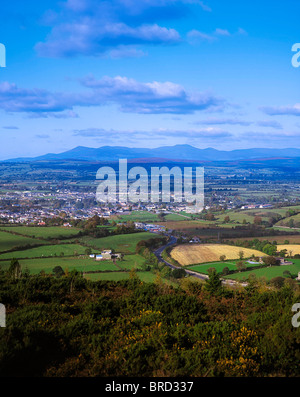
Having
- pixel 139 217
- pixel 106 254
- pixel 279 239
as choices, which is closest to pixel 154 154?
pixel 139 217

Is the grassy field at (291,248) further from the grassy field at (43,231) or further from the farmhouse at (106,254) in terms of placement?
the grassy field at (43,231)

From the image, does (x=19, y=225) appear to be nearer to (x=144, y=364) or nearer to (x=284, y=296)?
(x=284, y=296)

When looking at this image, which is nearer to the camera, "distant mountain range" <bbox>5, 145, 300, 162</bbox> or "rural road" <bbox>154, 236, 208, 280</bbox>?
"rural road" <bbox>154, 236, 208, 280</bbox>

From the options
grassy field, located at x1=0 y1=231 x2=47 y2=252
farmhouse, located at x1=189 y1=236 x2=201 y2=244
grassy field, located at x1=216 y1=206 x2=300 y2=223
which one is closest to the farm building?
farmhouse, located at x1=189 y1=236 x2=201 y2=244

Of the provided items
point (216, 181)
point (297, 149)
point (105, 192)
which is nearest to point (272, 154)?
point (297, 149)

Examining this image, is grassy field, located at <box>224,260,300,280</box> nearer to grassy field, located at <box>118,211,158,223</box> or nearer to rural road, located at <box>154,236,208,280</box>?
rural road, located at <box>154,236,208,280</box>

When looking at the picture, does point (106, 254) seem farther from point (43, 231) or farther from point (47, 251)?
point (43, 231)

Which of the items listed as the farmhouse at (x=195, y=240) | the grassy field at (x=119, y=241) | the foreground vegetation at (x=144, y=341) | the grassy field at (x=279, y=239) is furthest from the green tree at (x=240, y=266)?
the foreground vegetation at (x=144, y=341)
